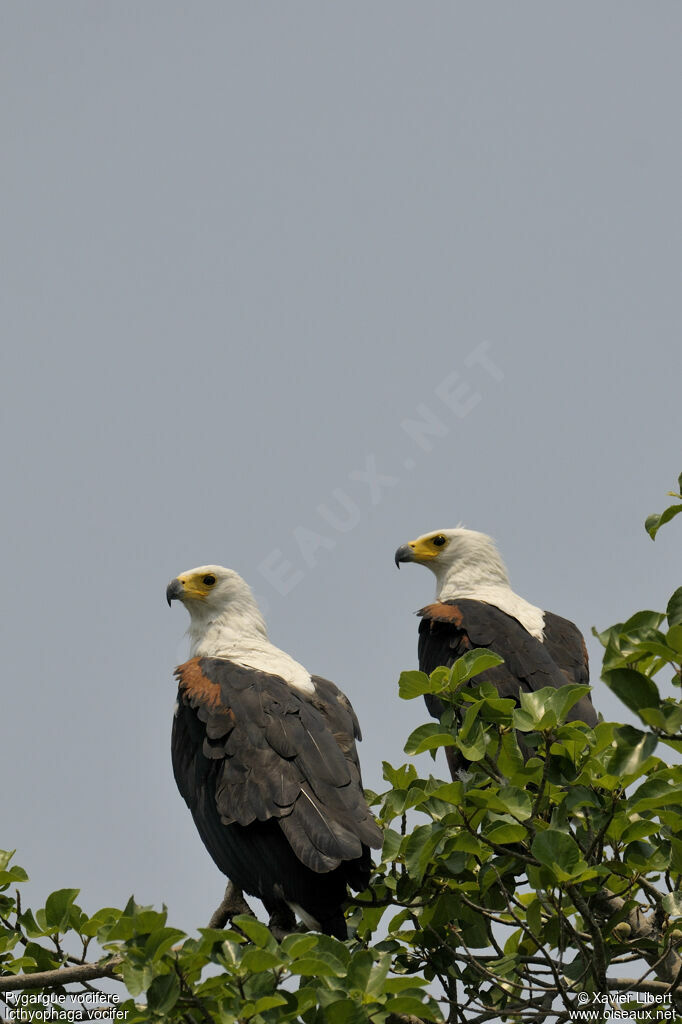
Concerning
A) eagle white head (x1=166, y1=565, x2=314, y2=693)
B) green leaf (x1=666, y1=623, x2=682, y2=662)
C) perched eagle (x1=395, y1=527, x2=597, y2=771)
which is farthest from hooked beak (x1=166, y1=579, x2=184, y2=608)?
green leaf (x1=666, y1=623, x2=682, y2=662)

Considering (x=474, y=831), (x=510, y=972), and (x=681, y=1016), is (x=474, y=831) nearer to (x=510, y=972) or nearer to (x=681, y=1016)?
(x=510, y=972)

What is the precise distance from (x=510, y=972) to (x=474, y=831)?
71 cm

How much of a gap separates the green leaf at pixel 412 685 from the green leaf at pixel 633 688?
1766mm

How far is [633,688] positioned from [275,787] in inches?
116

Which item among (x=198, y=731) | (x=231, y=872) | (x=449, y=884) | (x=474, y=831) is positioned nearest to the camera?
(x=474, y=831)

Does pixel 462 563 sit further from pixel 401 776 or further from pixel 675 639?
pixel 675 639

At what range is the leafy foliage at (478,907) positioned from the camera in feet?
12.7

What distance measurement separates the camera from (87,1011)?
468 cm

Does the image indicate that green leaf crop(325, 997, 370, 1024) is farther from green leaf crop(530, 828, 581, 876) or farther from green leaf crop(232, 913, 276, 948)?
green leaf crop(530, 828, 581, 876)

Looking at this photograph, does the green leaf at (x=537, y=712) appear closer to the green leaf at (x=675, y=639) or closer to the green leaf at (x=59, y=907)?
the green leaf at (x=675, y=639)

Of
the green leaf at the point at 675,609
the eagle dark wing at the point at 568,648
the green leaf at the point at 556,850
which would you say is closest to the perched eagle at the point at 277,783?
the green leaf at the point at 556,850

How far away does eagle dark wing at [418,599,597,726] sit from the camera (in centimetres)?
708

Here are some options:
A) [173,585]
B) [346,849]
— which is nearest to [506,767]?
[346,849]

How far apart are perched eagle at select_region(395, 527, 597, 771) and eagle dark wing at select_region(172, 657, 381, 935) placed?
1.28 metres
